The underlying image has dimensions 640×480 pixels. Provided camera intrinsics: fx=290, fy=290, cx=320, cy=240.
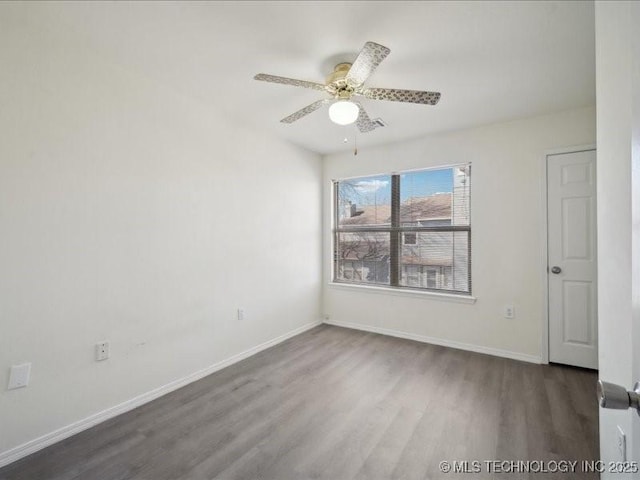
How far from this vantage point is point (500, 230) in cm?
310

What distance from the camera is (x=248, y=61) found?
203 cm

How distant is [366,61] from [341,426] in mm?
2277

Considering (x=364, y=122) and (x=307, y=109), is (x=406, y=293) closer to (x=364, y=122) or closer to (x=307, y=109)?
(x=364, y=122)

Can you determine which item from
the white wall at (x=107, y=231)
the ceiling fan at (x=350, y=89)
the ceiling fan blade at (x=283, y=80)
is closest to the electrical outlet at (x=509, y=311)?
the ceiling fan at (x=350, y=89)

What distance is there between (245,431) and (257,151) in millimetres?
2612

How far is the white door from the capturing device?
8.90 feet

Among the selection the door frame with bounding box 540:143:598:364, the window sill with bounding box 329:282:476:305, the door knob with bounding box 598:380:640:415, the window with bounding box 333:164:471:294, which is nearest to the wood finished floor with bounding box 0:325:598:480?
the door frame with bounding box 540:143:598:364

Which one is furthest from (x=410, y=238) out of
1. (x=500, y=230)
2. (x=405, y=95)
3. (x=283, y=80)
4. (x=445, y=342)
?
(x=283, y=80)

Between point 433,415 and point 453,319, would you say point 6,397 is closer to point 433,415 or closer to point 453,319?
point 433,415

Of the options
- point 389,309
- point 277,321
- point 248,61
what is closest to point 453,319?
point 389,309

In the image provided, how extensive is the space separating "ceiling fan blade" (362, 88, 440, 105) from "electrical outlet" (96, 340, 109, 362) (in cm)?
250

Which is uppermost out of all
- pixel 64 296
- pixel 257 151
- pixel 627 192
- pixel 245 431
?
pixel 257 151

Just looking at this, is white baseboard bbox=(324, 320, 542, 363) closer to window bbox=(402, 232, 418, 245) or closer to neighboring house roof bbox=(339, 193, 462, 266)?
neighboring house roof bbox=(339, 193, 462, 266)

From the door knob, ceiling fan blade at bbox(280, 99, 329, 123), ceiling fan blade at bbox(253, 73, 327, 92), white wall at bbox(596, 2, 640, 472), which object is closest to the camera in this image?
the door knob
